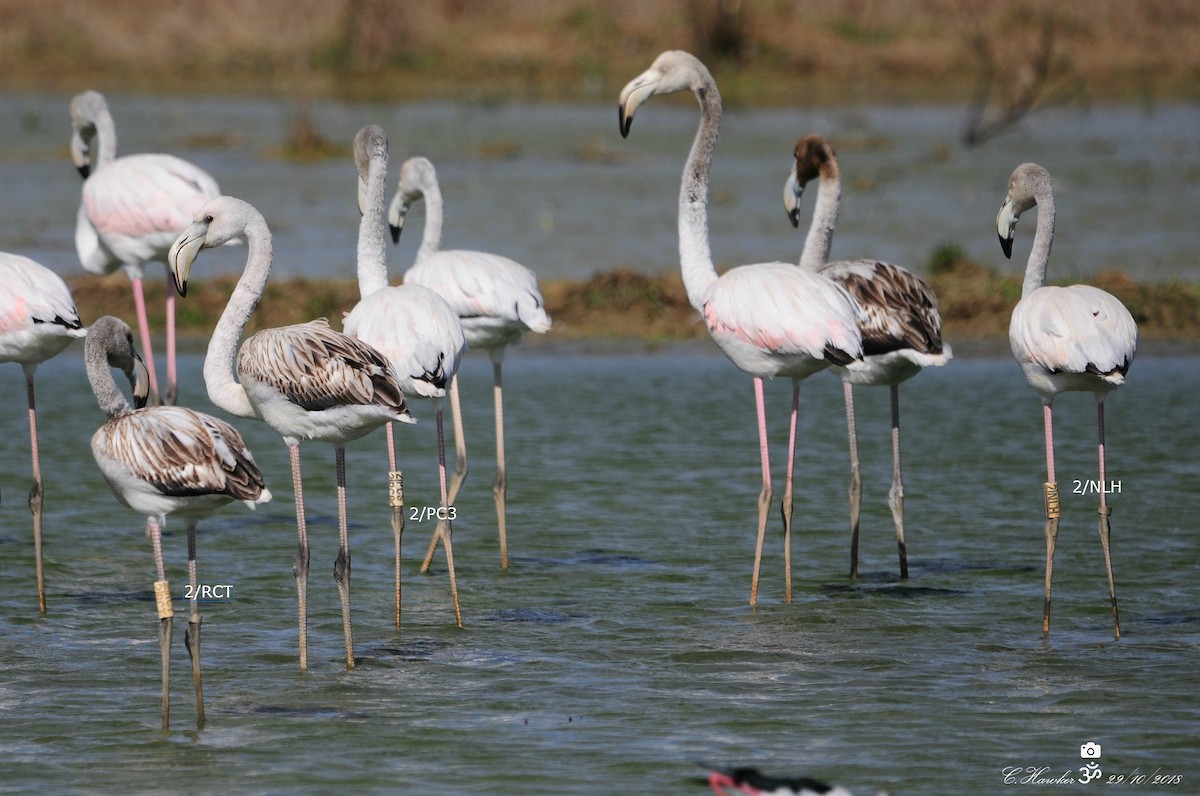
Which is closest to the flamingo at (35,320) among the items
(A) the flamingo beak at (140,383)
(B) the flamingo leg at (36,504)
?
(B) the flamingo leg at (36,504)

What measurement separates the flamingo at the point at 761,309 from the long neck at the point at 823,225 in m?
0.60

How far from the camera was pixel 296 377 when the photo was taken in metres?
Answer: 6.62

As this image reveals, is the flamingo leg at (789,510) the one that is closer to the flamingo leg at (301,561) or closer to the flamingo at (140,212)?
the flamingo leg at (301,561)

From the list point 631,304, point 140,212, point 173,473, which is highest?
point 140,212

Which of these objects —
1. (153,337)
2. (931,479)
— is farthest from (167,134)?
(931,479)

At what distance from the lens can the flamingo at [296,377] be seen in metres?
6.64

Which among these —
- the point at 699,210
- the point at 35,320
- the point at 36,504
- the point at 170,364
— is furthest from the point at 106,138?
the point at 699,210

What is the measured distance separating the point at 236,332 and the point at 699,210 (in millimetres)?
2320

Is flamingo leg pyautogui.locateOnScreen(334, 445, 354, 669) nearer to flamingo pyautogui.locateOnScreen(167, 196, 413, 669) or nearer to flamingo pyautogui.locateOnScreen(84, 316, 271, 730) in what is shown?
flamingo pyautogui.locateOnScreen(167, 196, 413, 669)

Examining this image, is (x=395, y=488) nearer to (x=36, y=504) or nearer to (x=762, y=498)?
(x=762, y=498)

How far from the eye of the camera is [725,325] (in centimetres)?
765

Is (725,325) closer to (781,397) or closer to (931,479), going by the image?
(931,479)

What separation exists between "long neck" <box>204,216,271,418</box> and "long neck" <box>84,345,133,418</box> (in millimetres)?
336

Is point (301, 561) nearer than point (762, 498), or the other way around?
point (301, 561)
